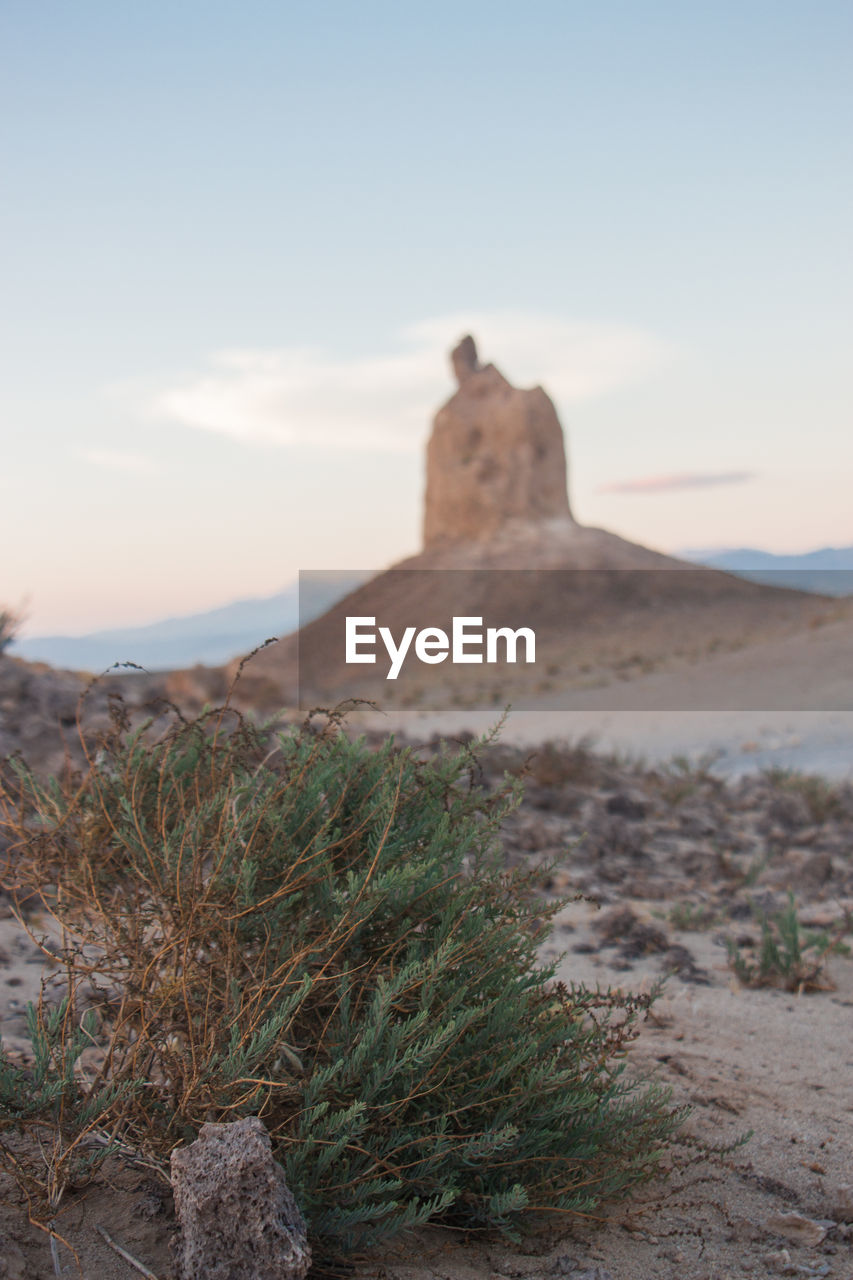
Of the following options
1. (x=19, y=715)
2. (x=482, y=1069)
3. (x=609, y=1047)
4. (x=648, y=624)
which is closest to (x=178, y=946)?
(x=482, y=1069)

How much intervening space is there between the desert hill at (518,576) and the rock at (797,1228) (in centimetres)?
4509

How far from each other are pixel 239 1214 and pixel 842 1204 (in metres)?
1.75

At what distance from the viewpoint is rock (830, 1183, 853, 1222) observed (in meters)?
2.84

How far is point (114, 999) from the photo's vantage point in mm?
3109

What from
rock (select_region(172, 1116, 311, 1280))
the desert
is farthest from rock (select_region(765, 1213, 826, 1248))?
rock (select_region(172, 1116, 311, 1280))

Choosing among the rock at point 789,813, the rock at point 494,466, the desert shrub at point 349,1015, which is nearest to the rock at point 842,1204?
the desert shrub at point 349,1015

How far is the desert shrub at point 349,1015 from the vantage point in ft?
7.71

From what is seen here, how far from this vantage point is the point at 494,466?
64875mm

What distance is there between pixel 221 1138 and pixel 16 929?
343 cm

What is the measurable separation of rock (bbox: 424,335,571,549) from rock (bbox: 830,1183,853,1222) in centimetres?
6134

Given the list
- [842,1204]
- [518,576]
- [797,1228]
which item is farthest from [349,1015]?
[518,576]

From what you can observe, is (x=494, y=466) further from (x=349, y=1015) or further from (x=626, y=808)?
(x=349, y=1015)

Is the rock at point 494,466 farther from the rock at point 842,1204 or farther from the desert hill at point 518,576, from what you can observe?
the rock at point 842,1204

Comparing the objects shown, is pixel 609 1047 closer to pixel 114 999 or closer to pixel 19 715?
pixel 114 999
